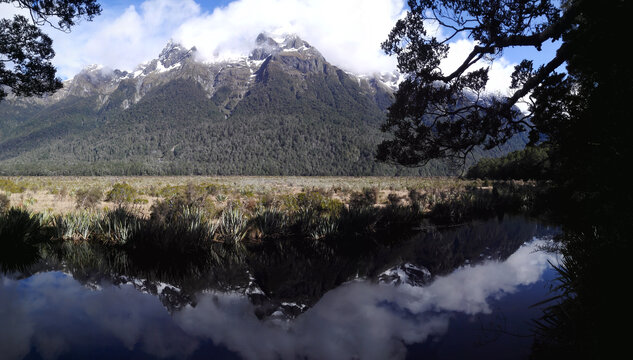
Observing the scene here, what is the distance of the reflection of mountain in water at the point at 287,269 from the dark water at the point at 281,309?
0.04 m

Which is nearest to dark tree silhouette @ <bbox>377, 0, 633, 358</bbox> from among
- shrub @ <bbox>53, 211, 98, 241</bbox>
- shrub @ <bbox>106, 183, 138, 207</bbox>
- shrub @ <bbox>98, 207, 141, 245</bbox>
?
shrub @ <bbox>98, 207, 141, 245</bbox>

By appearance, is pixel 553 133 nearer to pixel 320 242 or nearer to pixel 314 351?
pixel 320 242

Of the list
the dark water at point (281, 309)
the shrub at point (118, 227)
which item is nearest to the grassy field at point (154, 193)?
the shrub at point (118, 227)

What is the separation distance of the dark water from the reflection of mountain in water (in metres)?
0.04

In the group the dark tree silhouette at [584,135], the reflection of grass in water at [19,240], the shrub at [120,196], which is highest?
the dark tree silhouette at [584,135]

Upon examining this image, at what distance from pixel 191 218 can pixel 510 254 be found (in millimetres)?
9500

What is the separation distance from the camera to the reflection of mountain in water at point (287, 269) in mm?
5609

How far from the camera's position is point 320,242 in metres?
10.3

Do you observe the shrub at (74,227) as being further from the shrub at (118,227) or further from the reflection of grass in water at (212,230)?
the shrub at (118,227)

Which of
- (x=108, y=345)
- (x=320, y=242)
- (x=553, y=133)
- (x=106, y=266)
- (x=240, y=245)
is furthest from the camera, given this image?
(x=320, y=242)

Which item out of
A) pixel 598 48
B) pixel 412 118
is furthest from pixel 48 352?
pixel 412 118

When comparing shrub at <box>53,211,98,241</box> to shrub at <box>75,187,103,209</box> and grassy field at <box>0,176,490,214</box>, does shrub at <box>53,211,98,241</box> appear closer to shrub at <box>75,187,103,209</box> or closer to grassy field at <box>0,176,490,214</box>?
grassy field at <box>0,176,490,214</box>

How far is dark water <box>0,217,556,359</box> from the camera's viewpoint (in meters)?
3.76

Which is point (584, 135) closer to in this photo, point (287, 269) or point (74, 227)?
point (287, 269)
